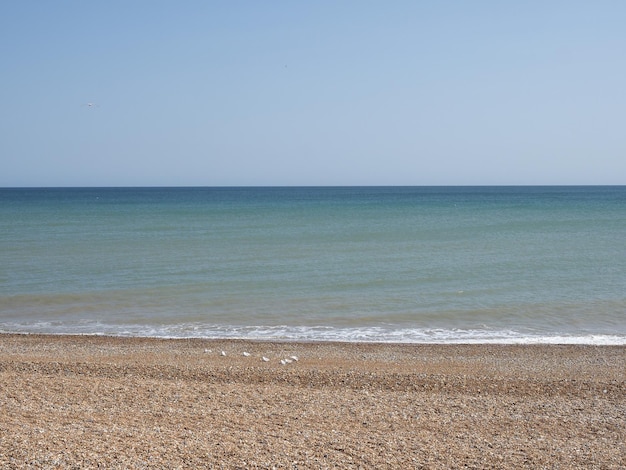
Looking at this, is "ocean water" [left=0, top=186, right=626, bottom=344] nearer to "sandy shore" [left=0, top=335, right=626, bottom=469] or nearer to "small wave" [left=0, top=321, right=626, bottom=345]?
"small wave" [left=0, top=321, right=626, bottom=345]

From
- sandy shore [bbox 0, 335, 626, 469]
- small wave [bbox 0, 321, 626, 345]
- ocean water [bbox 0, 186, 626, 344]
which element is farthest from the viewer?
ocean water [bbox 0, 186, 626, 344]

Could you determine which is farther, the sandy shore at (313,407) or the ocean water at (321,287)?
the ocean water at (321,287)

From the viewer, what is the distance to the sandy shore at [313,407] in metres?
6.39

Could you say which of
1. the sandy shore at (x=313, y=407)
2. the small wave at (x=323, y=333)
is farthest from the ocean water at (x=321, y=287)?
the sandy shore at (x=313, y=407)

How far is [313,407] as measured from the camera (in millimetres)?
8180

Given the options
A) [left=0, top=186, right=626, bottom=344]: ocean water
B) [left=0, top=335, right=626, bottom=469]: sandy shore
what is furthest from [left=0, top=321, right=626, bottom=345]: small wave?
[left=0, top=335, right=626, bottom=469]: sandy shore

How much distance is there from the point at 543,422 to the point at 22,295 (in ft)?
48.2

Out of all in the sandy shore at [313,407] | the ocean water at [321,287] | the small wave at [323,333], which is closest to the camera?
the sandy shore at [313,407]

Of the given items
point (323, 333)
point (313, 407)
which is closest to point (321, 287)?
point (323, 333)

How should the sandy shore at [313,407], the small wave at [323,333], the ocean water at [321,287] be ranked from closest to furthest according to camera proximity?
the sandy shore at [313,407], the small wave at [323,333], the ocean water at [321,287]

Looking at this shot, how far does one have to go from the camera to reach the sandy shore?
21.0 feet

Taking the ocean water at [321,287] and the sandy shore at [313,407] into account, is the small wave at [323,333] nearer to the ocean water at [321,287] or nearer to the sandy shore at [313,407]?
the ocean water at [321,287]

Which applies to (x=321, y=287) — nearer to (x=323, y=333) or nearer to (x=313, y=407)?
(x=323, y=333)

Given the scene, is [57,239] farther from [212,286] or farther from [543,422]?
[543,422]
